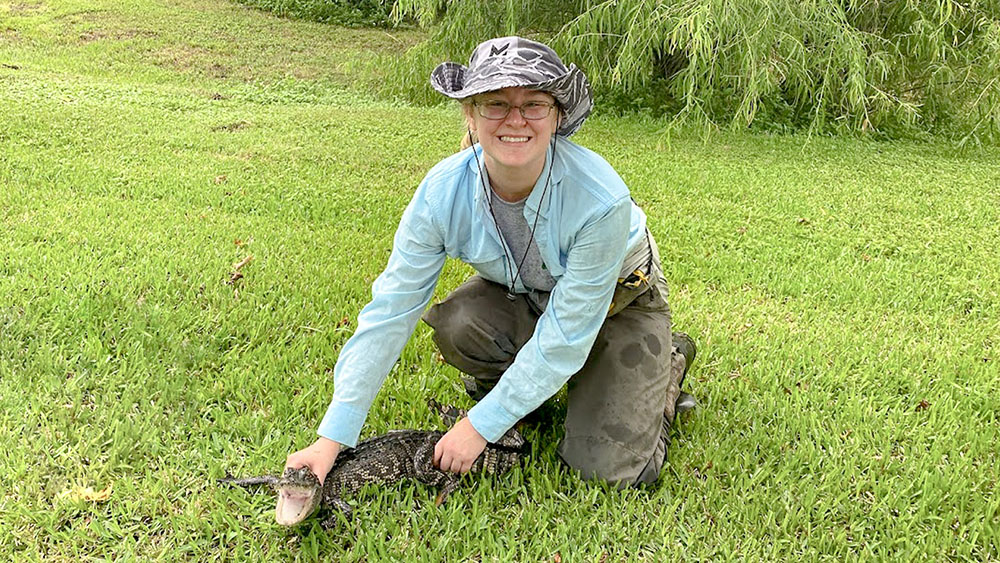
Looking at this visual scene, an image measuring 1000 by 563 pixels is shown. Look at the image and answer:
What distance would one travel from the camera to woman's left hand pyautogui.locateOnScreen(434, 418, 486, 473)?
200 centimetres

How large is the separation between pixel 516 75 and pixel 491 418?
0.88 metres

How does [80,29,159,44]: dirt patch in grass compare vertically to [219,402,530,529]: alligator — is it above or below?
below

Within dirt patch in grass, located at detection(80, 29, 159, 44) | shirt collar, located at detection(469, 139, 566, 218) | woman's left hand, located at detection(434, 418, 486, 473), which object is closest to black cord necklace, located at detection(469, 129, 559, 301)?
shirt collar, located at detection(469, 139, 566, 218)

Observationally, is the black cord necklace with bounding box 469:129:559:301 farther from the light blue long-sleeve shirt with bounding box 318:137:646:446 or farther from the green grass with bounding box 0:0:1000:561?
the green grass with bounding box 0:0:1000:561

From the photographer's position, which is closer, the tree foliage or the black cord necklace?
the black cord necklace

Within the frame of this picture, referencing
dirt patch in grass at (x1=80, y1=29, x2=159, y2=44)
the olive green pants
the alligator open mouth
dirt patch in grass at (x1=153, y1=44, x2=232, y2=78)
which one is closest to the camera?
the alligator open mouth

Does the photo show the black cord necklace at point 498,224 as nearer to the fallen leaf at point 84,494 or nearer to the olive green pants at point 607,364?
the olive green pants at point 607,364

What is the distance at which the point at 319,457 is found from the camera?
1.92 m

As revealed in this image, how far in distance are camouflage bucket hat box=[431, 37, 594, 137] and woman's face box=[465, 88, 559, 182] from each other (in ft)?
0.16

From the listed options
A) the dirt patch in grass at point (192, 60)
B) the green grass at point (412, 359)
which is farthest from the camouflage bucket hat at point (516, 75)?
the dirt patch in grass at point (192, 60)

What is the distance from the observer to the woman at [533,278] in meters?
1.76

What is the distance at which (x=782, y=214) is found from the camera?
5.03 m

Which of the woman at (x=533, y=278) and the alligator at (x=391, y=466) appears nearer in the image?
the woman at (x=533, y=278)

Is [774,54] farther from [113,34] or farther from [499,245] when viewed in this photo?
[113,34]
